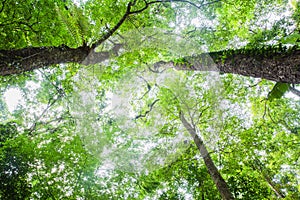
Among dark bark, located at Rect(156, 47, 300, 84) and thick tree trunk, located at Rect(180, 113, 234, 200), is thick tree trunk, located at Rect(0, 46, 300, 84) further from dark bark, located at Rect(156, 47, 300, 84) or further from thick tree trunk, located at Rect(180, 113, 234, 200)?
thick tree trunk, located at Rect(180, 113, 234, 200)

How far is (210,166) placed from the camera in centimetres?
576

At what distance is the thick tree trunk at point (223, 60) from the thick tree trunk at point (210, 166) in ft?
9.67

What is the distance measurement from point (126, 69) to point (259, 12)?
4586 millimetres

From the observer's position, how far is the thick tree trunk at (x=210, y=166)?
16.6 feet

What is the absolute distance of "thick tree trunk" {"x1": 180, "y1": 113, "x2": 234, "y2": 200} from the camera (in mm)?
5059

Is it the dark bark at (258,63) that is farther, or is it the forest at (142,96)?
the forest at (142,96)

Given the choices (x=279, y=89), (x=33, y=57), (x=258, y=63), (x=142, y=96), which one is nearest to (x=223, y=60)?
(x=258, y=63)

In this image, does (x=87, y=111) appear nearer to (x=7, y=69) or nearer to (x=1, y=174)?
(x=7, y=69)

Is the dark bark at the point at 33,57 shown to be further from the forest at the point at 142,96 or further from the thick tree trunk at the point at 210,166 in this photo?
the thick tree trunk at the point at 210,166

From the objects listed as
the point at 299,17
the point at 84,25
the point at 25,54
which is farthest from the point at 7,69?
the point at 299,17

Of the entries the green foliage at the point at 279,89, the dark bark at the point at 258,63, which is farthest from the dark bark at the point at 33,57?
the green foliage at the point at 279,89

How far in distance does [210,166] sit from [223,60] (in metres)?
3.34

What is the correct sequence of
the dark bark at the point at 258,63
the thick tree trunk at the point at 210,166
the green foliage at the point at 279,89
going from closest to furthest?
the dark bark at the point at 258,63 → the green foliage at the point at 279,89 → the thick tree trunk at the point at 210,166

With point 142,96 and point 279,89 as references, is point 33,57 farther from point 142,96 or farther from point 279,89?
point 279,89
